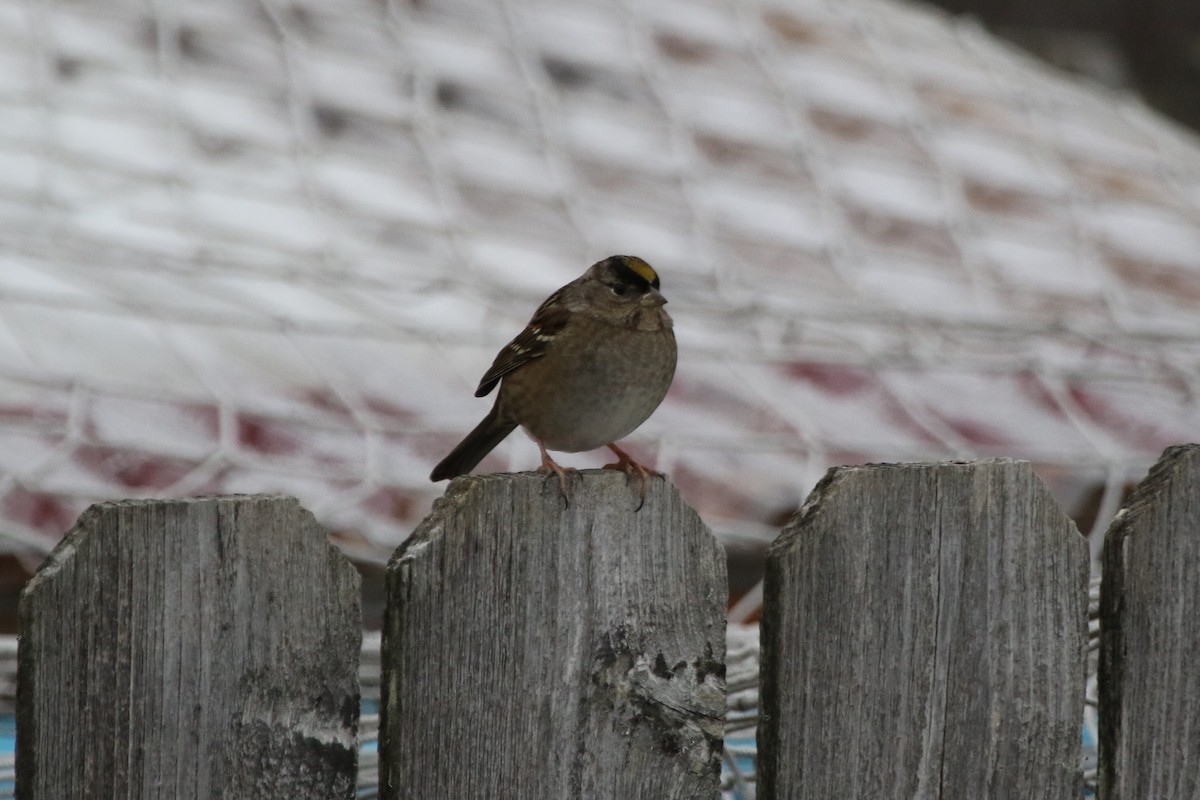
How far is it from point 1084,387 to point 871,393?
0.47 m

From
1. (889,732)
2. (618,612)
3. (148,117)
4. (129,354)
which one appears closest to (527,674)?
(618,612)

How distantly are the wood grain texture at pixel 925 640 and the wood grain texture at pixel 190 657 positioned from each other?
0.42 meters

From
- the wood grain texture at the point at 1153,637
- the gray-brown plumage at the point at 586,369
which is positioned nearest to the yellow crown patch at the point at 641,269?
the gray-brown plumage at the point at 586,369

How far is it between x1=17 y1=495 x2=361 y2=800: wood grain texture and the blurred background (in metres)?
1.13

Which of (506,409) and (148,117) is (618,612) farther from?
(148,117)

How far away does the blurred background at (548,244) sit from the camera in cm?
283

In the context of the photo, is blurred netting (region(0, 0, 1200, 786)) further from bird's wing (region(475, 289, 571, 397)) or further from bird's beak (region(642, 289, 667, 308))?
bird's beak (region(642, 289, 667, 308))

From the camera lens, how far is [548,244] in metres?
4.01

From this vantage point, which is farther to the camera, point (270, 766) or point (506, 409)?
point (506, 409)

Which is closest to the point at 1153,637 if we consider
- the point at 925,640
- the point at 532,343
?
the point at 925,640

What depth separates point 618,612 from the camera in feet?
4.91

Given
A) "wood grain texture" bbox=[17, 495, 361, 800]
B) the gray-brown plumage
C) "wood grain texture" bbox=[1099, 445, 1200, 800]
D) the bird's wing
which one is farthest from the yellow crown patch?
"wood grain texture" bbox=[17, 495, 361, 800]

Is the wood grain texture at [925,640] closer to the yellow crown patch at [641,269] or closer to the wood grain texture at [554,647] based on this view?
the wood grain texture at [554,647]

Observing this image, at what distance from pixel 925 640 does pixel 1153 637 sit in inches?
10.4
